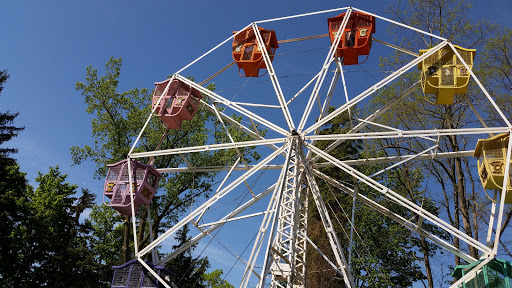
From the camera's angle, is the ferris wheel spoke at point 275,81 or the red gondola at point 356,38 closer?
the ferris wheel spoke at point 275,81

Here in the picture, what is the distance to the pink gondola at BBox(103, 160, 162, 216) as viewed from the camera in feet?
49.8

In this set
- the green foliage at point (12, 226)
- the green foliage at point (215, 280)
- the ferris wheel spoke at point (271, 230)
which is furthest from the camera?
the green foliage at point (215, 280)

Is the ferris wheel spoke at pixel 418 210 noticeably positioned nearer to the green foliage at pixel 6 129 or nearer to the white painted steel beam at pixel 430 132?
the white painted steel beam at pixel 430 132

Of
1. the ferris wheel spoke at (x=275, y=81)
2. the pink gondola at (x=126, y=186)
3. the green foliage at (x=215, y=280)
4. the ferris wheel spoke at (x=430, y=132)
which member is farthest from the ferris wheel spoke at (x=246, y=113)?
the green foliage at (x=215, y=280)

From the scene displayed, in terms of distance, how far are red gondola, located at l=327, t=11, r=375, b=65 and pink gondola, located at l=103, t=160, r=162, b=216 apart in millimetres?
7148

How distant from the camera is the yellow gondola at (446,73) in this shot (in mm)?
13938

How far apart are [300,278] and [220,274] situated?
27015 mm

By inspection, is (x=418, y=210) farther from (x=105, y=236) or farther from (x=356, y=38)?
(x=105, y=236)

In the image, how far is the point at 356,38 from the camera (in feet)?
53.5

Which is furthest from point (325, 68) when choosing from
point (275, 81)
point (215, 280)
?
point (215, 280)

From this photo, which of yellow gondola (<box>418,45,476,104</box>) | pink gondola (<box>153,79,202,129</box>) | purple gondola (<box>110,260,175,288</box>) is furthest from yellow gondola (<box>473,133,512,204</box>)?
pink gondola (<box>153,79,202,129</box>)

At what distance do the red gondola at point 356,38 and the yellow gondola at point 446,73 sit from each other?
2353 millimetres

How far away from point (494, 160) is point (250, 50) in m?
8.24

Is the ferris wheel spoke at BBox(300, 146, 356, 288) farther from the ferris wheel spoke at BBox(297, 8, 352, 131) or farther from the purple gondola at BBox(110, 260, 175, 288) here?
the purple gondola at BBox(110, 260, 175, 288)
